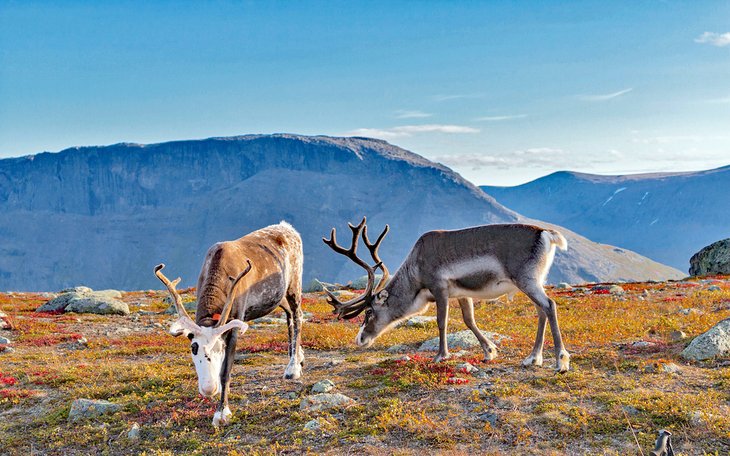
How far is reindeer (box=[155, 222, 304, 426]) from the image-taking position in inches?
400

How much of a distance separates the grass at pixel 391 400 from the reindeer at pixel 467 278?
961 mm

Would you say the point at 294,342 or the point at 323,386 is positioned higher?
the point at 294,342

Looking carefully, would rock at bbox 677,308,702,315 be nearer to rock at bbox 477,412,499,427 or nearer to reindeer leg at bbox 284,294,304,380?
rock at bbox 477,412,499,427

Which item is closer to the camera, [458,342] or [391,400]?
[391,400]

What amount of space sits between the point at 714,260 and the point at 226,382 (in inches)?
2038

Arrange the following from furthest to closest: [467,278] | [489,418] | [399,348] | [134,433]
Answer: [399,348], [467,278], [134,433], [489,418]

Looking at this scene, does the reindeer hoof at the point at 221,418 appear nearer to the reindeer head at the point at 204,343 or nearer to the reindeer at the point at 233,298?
the reindeer at the point at 233,298

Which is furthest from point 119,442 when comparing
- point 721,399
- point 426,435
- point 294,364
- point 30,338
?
point 30,338

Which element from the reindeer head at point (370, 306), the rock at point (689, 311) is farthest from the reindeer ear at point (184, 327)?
the rock at point (689, 311)

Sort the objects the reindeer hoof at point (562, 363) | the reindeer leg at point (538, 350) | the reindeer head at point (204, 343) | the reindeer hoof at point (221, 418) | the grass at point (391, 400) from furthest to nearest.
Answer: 1. the reindeer leg at point (538, 350)
2. the reindeer hoof at point (562, 363)
3. the reindeer hoof at point (221, 418)
4. the reindeer head at point (204, 343)
5. the grass at point (391, 400)

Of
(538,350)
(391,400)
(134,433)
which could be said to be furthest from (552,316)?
(134,433)

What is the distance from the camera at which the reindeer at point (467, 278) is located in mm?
12641

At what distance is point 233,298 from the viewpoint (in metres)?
10.8

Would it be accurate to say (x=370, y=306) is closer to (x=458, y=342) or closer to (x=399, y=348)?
(x=399, y=348)
